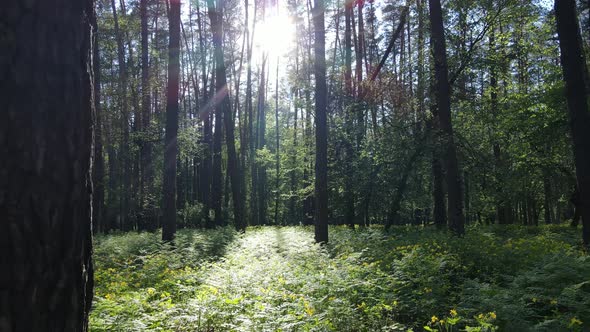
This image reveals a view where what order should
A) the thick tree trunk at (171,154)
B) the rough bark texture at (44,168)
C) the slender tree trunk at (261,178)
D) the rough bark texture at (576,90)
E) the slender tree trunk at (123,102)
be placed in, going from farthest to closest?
the slender tree trunk at (261,178)
the slender tree trunk at (123,102)
the thick tree trunk at (171,154)
the rough bark texture at (576,90)
the rough bark texture at (44,168)

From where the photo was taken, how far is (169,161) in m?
13.1

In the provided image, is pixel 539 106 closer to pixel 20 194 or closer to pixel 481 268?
pixel 481 268

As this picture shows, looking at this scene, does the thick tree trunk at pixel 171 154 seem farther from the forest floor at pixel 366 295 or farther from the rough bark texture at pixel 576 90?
the rough bark texture at pixel 576 90

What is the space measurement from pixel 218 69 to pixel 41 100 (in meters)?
18.1

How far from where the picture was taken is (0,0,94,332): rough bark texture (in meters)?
1.44

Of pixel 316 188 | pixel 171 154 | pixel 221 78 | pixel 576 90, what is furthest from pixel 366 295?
pixel 221 78

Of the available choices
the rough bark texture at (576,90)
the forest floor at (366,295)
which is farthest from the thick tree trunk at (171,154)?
the rough bark texture at (576,90)

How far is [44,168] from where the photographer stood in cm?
154

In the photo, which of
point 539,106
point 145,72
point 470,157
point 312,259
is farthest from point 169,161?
point 539,106

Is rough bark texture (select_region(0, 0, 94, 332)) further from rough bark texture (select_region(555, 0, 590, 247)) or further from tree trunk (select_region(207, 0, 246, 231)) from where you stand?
tree trunk (select_region(207, 0, 246, 231))

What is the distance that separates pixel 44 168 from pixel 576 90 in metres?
10.7

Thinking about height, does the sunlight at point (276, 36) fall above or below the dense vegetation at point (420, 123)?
above

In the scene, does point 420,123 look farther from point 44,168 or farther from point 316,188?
point 44,168

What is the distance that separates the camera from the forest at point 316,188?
5.07ft
